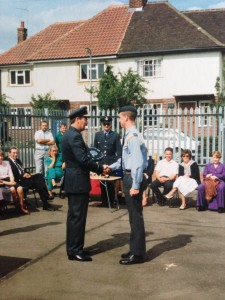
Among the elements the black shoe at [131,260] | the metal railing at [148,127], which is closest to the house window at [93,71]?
the metal railing at [148,127]

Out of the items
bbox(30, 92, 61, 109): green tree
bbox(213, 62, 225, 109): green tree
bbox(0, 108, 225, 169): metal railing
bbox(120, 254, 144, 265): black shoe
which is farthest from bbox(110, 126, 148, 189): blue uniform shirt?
bbox(30, 92, 61, 109): green tree

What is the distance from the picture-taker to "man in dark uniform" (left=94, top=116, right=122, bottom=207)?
10.6 meters

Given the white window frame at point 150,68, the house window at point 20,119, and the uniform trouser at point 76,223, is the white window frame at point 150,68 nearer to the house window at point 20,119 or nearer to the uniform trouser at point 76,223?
the house window at point 20,119

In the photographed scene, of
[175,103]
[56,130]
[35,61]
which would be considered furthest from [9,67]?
[56,130]

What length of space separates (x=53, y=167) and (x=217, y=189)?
4228mm

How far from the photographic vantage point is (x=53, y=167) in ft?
39.2

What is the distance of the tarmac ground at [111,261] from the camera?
504 centimetres

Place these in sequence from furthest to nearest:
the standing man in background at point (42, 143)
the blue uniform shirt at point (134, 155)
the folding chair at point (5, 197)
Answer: the standing man in background at point (42, 143) → the folding chair at point (5, 197) → the blue uniform shirt at point (134, 155)

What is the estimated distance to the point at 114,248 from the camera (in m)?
6.89

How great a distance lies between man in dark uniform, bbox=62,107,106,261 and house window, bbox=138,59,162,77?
26943 millimetres

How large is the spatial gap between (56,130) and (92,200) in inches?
163

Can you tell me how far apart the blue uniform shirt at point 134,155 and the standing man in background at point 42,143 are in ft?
22.9

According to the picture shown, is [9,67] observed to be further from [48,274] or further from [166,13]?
[48,274]

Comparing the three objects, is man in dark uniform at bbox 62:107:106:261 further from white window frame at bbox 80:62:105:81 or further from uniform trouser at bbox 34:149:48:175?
white window frame at bbox 80:62:105:81
